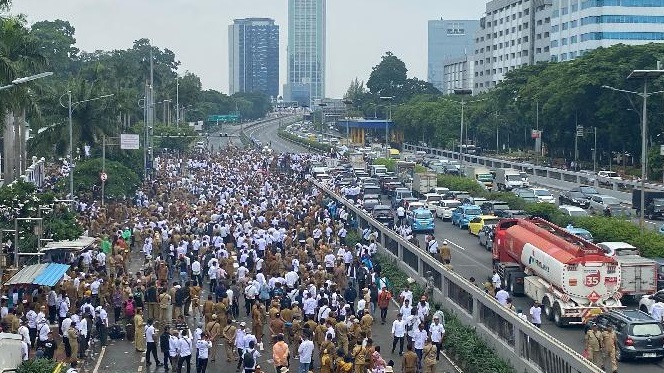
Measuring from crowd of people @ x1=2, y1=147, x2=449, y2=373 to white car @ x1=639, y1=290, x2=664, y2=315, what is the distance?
5.57m

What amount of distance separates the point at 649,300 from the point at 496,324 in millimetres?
5490

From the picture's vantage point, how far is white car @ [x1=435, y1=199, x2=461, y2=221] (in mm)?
55556

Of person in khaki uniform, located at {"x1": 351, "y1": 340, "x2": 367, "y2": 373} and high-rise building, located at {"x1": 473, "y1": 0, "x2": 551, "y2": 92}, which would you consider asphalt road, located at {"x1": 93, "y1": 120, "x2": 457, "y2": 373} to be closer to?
person in khaki uniform, located at {"x1": 351, "y1": 340, "x2": 367, "y2": 373}

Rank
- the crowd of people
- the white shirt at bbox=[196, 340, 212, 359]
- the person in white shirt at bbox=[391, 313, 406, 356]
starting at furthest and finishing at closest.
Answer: the person in white shirt at bbox=[391, 313, 406, 356], the crowd of people, the white shirt at bbox=[196, 340, 212, 359]

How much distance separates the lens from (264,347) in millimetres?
27469

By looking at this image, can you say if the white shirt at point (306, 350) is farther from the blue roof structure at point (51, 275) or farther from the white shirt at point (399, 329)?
the blue roof structure at point (51, 275)

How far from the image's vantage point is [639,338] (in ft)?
79.0

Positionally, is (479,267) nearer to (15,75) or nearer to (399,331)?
(399,331)

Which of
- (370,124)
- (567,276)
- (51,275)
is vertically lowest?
(567,276)

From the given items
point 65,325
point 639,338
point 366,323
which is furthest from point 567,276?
point 65,325

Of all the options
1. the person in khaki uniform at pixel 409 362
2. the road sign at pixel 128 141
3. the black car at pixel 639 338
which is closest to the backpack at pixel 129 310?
the person in khaki uniform at pixel 409 362

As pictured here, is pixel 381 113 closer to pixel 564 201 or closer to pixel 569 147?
pixel 569 147

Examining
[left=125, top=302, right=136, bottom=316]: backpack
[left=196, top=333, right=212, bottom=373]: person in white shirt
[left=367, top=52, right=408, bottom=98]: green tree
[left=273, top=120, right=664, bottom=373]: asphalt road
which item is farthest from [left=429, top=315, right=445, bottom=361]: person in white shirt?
[left=367, top=52, right=408, bottom=98]: green tree

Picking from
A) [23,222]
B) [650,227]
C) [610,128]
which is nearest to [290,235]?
Result: [23,222]
